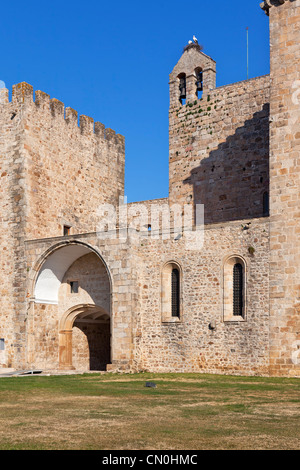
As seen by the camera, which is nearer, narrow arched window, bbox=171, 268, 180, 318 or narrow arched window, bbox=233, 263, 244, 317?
narrow arched window, bbox=233, 263, 244, 317

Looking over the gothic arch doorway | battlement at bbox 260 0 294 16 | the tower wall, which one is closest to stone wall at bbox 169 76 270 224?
the tower wall

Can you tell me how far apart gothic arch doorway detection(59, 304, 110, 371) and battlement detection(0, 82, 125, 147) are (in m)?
8.51

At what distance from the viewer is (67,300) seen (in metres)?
25.7

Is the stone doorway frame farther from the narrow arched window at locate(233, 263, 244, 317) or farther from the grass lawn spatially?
the grass lawn

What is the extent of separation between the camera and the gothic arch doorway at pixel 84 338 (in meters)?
25.6

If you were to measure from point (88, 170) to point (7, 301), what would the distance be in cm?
744

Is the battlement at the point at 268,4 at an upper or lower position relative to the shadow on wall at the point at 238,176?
upper

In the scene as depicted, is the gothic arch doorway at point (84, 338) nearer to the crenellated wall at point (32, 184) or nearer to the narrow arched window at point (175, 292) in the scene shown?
the crenellated wall at point (32, 184)

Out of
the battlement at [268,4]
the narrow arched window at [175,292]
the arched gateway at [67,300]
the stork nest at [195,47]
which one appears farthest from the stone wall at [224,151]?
the arched gateway at [67,300]

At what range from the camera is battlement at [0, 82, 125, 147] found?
2584 cm

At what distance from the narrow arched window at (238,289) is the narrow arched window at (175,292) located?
7.18 feet

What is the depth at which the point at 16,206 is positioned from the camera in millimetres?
25125
